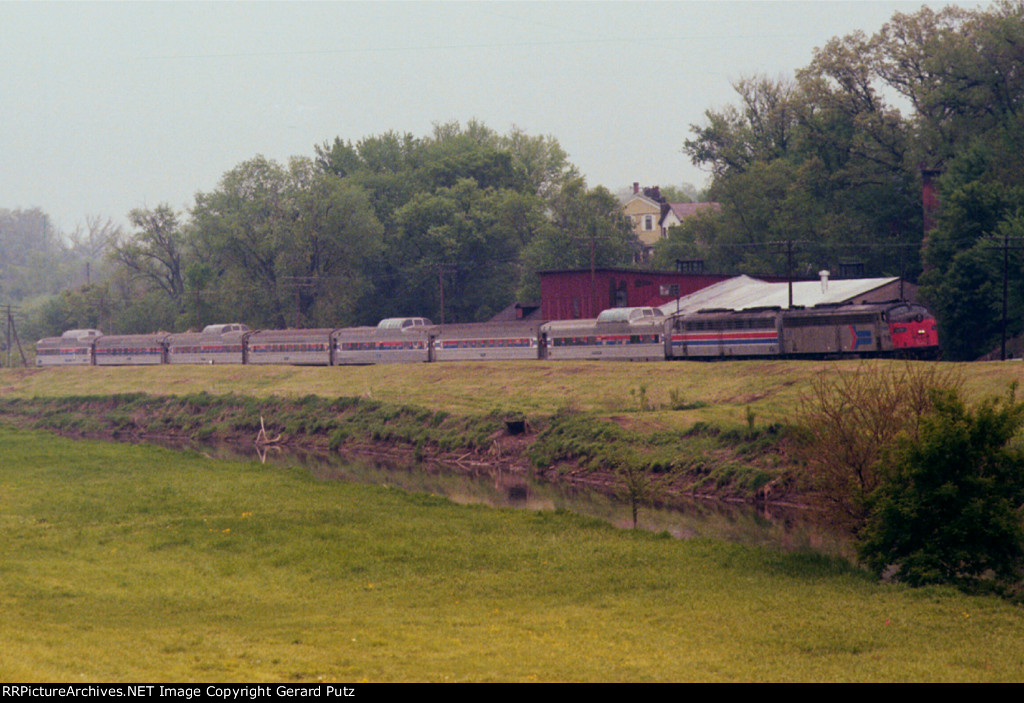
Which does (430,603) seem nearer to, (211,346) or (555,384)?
(555,384)

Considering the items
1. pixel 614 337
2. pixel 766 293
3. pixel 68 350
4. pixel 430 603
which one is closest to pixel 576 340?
pixel 614 337

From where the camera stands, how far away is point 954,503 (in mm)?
21578

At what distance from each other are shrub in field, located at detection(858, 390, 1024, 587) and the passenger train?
37368mm

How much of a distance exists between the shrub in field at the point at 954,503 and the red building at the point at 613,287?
210 ft

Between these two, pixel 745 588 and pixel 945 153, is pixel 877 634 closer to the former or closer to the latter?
pixel 745 588

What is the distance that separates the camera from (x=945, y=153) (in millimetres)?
89438

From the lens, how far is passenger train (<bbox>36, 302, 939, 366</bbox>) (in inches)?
2318

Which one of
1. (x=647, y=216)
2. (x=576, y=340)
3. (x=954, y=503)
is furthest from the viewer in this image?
(x=647, y=216)

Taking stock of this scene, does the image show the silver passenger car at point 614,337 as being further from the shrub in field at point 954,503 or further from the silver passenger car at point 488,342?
the shrub in field at point 954,503

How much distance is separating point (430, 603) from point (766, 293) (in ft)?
210

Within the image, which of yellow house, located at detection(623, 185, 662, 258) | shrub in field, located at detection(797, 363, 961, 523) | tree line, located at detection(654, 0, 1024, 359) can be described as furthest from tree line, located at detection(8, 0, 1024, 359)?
shrub in field, located at detection(797, 363, 961, 523)

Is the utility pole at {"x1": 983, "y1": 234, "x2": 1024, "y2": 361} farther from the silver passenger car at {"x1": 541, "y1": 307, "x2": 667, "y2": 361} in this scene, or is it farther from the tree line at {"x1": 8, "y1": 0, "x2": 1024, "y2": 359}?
the silver passenger car at {"x1": 541, "y1": 307, "x2": 667, "y2": 361}
